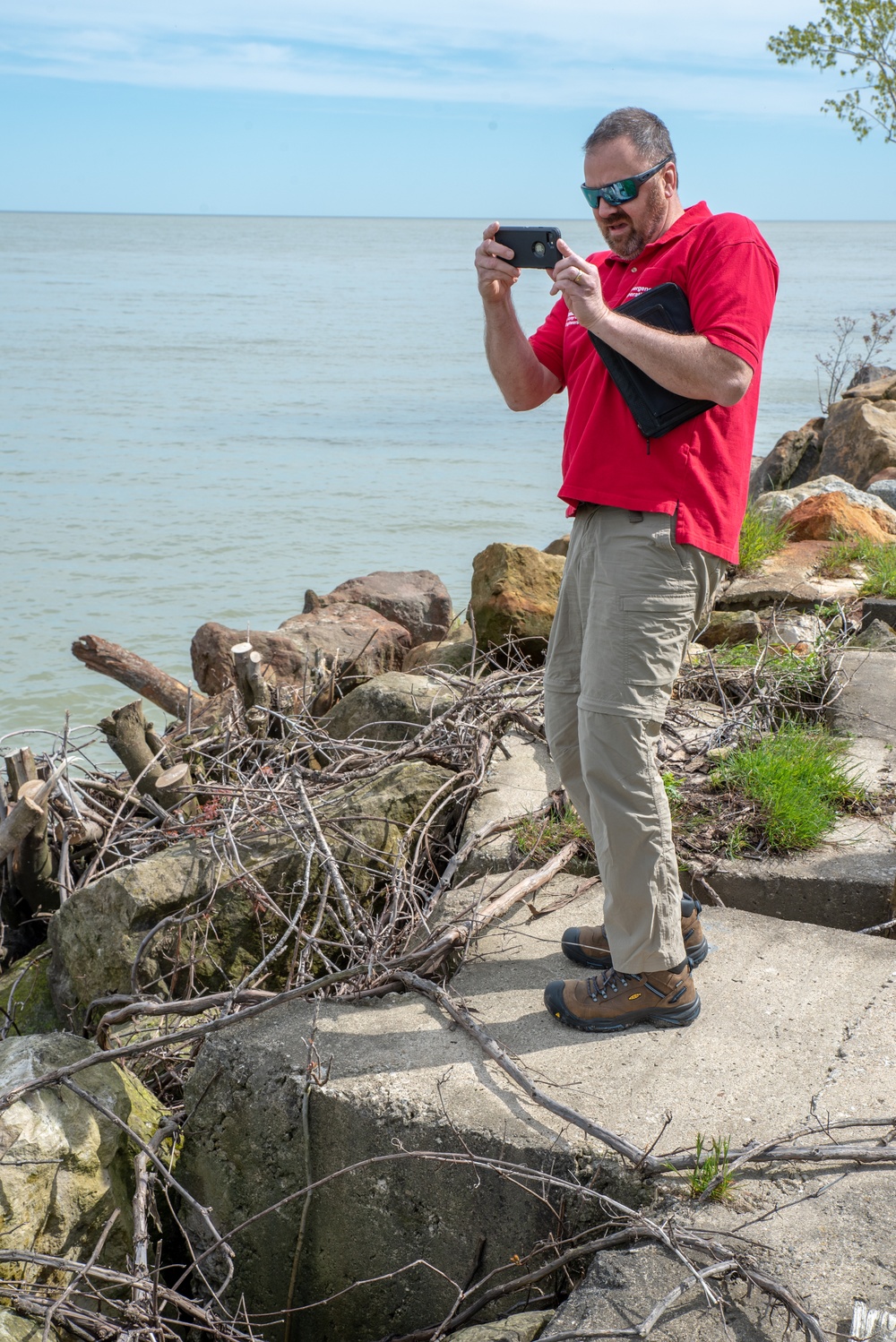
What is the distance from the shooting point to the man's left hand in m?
2.60

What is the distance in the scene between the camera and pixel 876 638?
5957mm

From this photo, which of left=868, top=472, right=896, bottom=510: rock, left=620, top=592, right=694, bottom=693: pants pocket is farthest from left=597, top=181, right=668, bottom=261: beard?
left=868, top=472, right=896, bottom=510: rock

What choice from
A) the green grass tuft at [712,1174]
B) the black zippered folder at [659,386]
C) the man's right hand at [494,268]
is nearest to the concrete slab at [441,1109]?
the green grass tuft at [712,1174]

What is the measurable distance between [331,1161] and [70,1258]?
66 centimetres

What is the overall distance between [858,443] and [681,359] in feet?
30.6

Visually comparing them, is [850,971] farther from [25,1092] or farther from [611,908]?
[25,1092]

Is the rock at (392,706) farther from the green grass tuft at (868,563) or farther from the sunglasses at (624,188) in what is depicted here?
the green grass tuft at (868,563)

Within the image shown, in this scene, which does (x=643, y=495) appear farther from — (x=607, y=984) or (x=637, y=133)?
(x=607, y=984)

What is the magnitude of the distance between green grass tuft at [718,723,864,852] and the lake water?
5.25 metres

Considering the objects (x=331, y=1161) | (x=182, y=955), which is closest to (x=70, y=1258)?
(x=331, y=1161)

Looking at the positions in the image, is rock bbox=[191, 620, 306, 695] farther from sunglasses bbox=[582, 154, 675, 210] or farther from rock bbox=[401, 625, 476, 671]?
sunglasses bbox=[582, 154, 675, 210]

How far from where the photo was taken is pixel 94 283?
59.3 metres

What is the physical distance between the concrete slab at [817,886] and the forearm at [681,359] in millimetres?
1823

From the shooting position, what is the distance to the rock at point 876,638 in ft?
19.2
